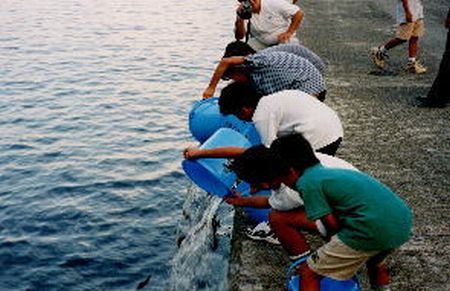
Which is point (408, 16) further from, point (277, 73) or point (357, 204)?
point (357, 204)

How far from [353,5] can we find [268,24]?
998 cm

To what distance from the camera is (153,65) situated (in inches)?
602

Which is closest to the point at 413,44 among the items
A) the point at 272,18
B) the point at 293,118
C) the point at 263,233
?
the point at 272,18

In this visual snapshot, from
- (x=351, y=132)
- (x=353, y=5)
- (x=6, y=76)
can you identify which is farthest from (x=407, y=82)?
(x=6, y=76)

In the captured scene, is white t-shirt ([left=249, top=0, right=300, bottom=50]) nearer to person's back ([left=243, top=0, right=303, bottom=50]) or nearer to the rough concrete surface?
person's back ([left=243, top=0, right=303, bottom=50])

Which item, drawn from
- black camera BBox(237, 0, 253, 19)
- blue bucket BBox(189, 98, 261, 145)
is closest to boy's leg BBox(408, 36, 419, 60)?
black camera BBox(237, 0, 253, 19)

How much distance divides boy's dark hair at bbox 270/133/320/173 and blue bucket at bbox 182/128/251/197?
1.03m

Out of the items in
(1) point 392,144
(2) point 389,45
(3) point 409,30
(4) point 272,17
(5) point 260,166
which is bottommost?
(1) point 392,144

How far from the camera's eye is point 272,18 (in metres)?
6.90

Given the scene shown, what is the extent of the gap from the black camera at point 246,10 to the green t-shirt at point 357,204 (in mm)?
4047

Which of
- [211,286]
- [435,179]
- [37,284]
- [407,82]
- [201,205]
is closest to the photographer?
[211,286]

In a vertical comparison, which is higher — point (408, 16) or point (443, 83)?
point (408, 16)

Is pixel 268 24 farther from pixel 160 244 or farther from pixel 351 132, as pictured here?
pixel 160 244

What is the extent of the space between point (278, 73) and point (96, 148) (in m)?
6.03
